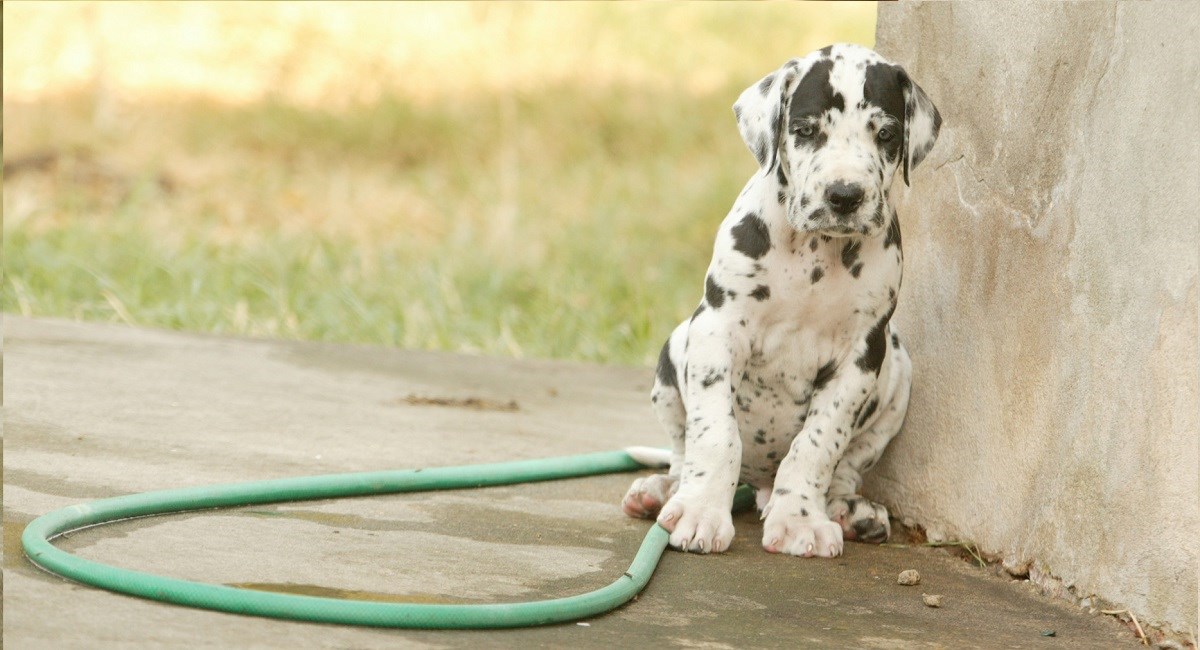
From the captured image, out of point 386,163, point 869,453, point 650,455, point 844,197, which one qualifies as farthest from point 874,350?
point 386,163

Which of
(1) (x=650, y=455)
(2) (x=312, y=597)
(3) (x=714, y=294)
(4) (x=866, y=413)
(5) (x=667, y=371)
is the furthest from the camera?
(1) (x=650, y=455)

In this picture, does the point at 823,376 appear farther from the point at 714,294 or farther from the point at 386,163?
the point at 386,163

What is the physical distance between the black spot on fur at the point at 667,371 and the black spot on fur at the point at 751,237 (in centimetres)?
42

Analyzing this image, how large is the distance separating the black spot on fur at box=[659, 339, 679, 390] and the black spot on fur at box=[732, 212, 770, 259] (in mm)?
422

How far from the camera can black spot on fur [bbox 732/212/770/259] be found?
3.77 metres

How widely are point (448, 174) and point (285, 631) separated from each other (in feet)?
31.4

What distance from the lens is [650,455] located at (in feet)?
14.9

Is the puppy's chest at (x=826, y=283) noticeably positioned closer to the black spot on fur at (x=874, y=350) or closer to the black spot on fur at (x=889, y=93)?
the black spot on fur at (x=874, y=350)

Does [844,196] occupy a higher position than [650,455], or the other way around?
[844,196]

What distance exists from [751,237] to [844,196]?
1.29 feet

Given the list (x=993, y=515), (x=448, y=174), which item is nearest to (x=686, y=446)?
(x=993, y=515)

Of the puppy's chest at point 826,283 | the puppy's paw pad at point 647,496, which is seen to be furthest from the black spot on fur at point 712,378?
the puppy's paw pad at point 647,496

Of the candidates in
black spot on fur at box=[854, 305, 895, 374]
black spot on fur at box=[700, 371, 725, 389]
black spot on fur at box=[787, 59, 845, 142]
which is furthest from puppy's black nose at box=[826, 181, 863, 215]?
black spot on fur at box=[700, 371, 725, 389]

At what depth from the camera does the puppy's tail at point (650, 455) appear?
4.54 meters
